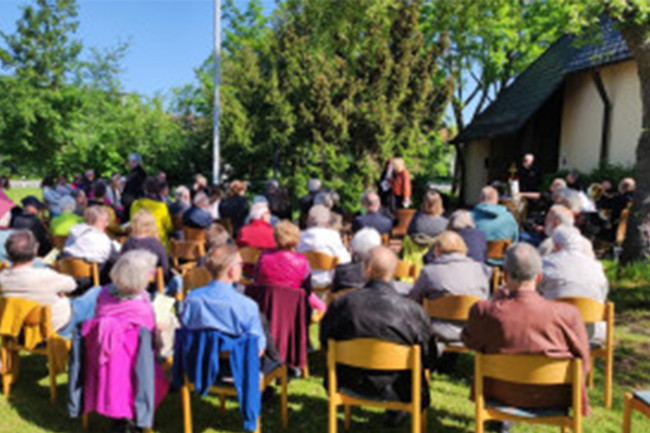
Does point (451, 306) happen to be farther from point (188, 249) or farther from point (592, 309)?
point (188, 249)

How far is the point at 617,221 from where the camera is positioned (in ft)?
33.0

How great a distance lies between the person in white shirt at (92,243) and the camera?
239 inches

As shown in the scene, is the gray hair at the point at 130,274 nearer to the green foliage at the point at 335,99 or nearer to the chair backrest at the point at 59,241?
the chair backrest at the point at 59,241

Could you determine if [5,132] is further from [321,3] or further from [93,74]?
[321,3]

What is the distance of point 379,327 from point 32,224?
18.1 feet

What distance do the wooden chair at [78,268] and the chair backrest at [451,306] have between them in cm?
337

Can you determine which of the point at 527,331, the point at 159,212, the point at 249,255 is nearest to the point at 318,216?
the point at 249,255

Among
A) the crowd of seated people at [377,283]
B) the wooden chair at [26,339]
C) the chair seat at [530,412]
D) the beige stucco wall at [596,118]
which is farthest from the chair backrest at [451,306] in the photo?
the beige stucco wall at [596,118]

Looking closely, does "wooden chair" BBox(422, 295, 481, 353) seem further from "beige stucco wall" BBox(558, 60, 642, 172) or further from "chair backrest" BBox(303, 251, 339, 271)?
"beige stucco wall" BBox(558, 60, 642, 172)

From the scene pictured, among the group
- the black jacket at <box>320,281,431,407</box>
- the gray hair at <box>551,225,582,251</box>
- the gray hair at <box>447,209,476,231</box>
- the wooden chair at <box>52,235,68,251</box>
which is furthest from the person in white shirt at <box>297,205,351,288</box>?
the wooden chair at <box>52,235,68,251</box>

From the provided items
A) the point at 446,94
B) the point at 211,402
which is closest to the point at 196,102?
the point at 446,94

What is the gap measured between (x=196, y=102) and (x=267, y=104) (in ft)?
51.6

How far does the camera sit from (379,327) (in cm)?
369

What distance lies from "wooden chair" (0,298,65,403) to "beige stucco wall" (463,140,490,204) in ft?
59.0
